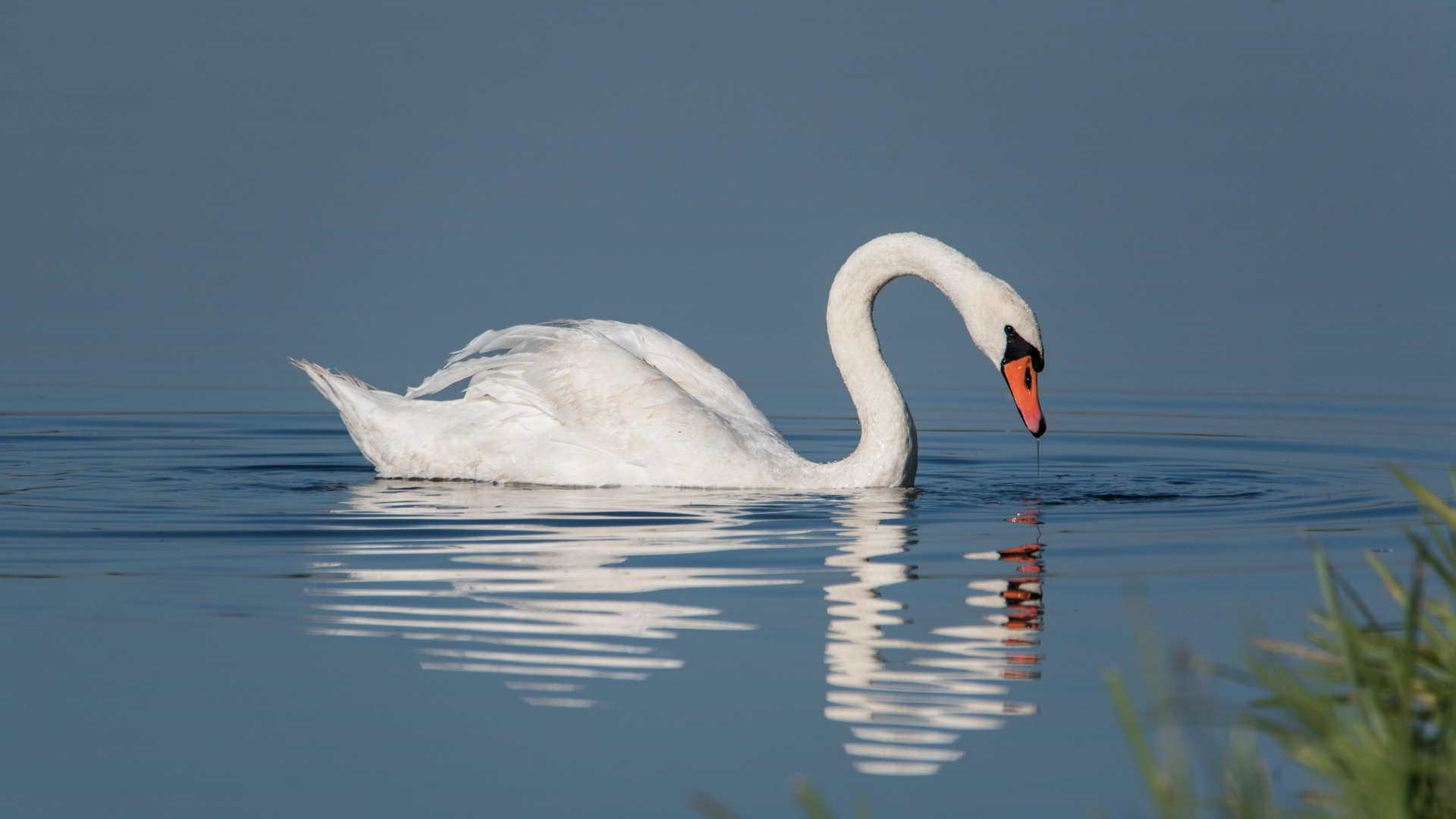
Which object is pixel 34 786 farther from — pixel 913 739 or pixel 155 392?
pixel 155 392

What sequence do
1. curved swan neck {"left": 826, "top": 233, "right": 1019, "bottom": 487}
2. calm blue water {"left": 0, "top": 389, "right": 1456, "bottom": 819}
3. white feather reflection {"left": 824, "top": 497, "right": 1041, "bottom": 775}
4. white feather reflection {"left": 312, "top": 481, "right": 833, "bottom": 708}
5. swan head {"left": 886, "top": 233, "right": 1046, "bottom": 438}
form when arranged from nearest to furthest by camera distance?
calm blue water {"left": 0, "top": 389, "right": 1456, "bottom": 819}
white feather reflection {"left": 824, "top": 497, "right": 1041, "bottom": 775}
white feather reflection {"left": 312, "top": 481, "right": 833, "bottom": 708}
swan head {"left": 886, "top": 233, "right": 1046, "bottom": 438}
curved swan neck {"left": 826, "top": 233, "right": 1019, "bottom": 487}

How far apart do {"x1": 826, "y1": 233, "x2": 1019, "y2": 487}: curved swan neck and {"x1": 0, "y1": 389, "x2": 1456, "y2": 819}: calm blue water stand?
321 mm

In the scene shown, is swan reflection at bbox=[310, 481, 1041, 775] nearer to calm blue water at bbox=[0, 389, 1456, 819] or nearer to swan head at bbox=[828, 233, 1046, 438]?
calm blue water at bbox=[0, 389, 1456, 819]

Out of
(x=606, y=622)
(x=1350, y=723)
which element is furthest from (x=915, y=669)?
(x=1350, y=723)

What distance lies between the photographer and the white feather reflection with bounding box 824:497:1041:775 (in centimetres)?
536

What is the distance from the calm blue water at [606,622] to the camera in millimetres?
5090

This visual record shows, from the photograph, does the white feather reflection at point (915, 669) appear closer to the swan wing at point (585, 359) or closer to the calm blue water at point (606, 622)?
the calm blue water at point (606, 622)

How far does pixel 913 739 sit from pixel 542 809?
114 cm

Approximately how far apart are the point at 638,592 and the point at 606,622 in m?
0.57

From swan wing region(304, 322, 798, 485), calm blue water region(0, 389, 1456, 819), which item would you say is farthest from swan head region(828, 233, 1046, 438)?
swan wing region(304, 322, 798, 485)

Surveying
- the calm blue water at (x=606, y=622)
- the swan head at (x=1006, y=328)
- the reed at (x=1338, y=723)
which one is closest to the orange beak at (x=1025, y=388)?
the swan head at (x=1006, y=328)

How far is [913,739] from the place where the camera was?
5.35 meters

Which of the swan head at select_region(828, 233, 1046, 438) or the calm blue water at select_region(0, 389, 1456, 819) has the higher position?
the swan head at select_region(828, 233, 1046, 438)

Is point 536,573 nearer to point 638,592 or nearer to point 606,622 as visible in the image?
point 638,592
